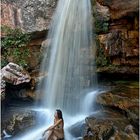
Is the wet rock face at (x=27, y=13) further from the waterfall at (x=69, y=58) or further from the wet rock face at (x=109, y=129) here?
the wet rock face at (x=109, y=129)

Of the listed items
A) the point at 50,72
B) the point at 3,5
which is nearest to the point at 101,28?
the point at 50,72

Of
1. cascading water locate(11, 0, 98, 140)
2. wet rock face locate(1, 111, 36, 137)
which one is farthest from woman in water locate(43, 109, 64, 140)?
cascading water locate(11, 0, 98, 140)

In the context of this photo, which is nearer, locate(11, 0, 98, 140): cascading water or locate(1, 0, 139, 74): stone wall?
locate(1, 0, 139, 74): stone wall

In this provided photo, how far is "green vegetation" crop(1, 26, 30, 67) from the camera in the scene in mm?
10430

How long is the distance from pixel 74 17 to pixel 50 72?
180 cm

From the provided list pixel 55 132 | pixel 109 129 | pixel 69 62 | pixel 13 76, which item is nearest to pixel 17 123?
pixel 55 132

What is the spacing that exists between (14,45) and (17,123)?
3678 mm

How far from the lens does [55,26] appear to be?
10.2m

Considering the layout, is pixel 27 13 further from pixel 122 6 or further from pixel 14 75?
pixel 122 6

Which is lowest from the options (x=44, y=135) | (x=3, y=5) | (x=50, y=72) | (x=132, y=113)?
(x=44, y=135)

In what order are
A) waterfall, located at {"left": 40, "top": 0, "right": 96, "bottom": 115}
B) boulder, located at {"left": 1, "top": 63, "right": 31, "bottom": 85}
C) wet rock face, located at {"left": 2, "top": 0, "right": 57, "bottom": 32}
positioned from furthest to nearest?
wet rock face, located at {"left": 2, "top": 0, "right": 57, "bottom": 32}, waterfall, located at {"left": 40, "top": 0, "right": 96, "bottom": 115}, boulder, located at {"left": 1, "top": 63, "right": 31, "bottom": 85}

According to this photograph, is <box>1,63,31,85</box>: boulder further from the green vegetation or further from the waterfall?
the green vegetation

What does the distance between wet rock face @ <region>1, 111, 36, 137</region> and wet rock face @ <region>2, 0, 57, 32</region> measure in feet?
11.9

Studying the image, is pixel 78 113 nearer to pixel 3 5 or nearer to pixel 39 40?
pixel 39 40
